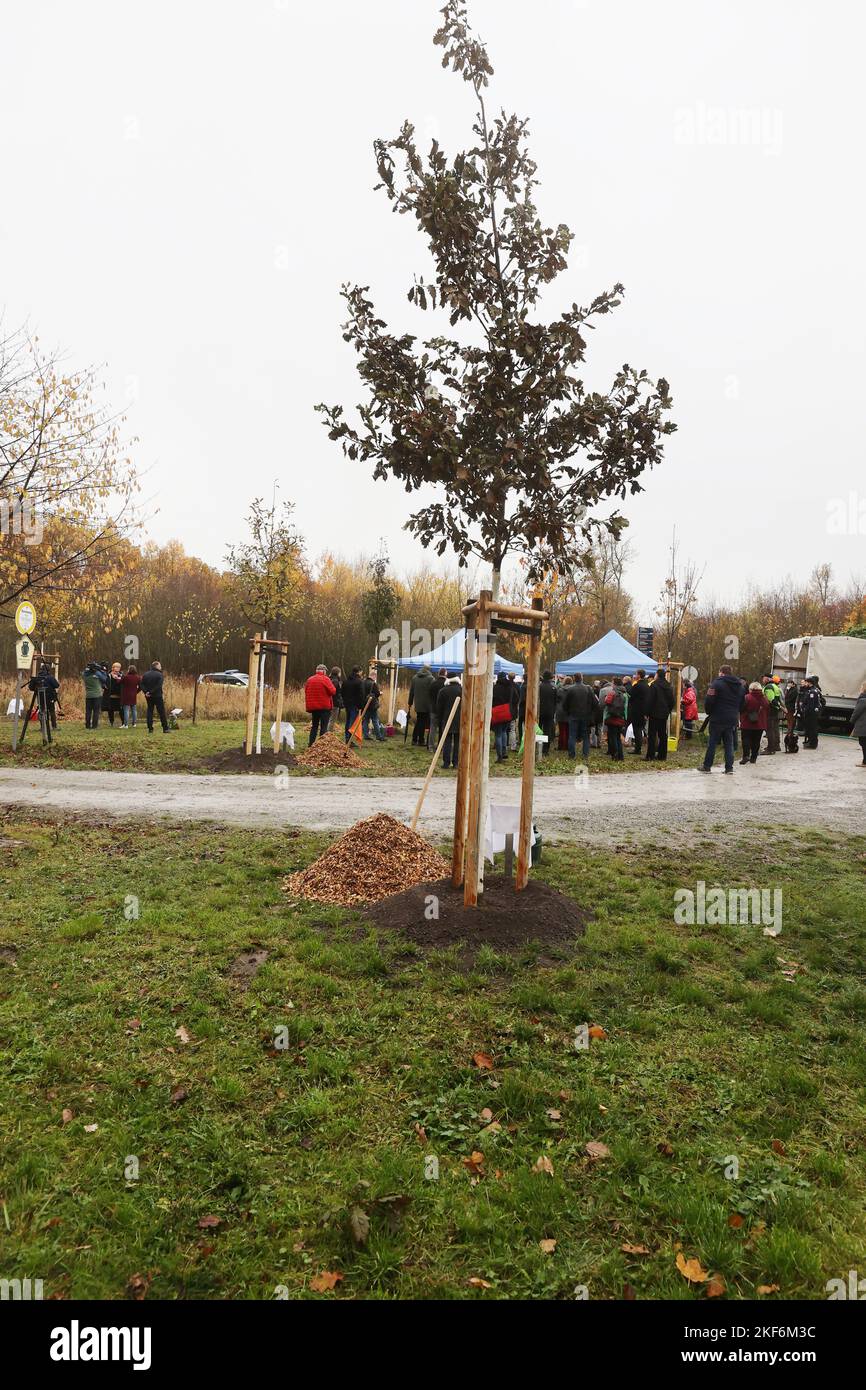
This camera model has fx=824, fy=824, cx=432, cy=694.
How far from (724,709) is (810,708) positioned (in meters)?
8.47

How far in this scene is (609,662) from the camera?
2447cm

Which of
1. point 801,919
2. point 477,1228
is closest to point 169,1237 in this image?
point 477,1228

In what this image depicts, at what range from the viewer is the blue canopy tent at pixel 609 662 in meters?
24.1

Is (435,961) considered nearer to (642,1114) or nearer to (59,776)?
(642,1114)

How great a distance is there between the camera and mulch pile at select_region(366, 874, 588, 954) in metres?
5.74

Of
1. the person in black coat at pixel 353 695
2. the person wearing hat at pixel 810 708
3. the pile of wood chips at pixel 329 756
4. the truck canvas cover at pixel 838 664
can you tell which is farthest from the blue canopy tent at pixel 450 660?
the truck canvas cover at pixel 838 664

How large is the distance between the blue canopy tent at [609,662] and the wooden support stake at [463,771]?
18045 millimetres

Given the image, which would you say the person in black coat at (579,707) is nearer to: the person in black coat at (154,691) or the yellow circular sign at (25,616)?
the person in black coat at (154,691)

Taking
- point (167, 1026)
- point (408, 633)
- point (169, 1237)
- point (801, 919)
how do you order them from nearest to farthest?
point (169, 1237), point (167, 1026), point (801, 919), point (408, 633)

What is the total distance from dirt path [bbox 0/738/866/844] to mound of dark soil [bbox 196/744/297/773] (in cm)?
102

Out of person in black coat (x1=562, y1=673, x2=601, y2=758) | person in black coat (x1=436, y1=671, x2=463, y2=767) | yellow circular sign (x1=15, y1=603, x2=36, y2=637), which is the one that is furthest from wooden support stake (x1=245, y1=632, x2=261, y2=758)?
person in black coat (x1=562, y1=673, x2=601, y2=758)

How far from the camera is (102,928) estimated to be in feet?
19.4

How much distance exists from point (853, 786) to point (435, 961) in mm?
12610
